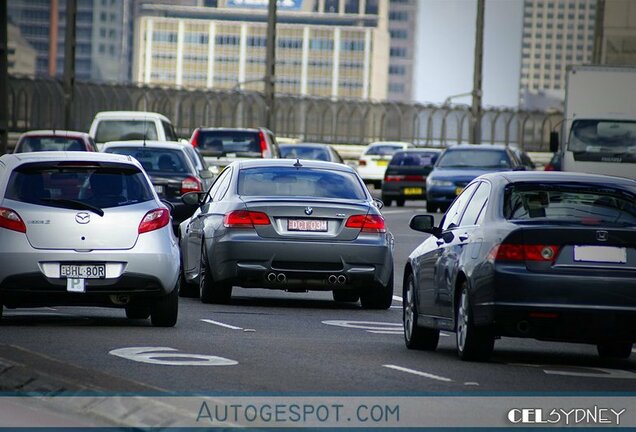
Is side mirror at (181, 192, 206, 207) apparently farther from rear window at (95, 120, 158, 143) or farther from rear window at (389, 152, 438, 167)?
rear window at (389, 152, 438, 167)

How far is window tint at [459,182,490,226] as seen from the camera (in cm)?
1380

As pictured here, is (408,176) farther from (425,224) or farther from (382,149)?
(425,224)

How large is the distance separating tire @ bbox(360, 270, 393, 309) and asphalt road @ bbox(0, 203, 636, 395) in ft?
1.64

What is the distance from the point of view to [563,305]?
494 inches

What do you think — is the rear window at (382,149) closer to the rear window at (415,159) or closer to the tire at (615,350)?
the rear window at (415,159)

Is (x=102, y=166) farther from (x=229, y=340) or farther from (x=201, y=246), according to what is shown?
(x=201, y=246)

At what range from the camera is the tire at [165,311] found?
1593 cm

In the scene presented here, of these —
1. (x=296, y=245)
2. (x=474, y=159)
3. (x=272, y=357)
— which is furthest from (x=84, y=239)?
(x=474, y=159)

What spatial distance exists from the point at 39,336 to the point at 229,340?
1421 mm

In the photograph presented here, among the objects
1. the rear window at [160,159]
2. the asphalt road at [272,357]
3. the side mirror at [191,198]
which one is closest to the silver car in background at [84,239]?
the asphalt road at [272,357]

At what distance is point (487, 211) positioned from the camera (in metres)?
13.4

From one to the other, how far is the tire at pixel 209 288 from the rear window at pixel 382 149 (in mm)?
46106

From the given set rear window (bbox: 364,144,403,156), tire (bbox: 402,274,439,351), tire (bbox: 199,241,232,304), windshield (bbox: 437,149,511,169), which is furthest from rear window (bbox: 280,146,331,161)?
tire (bbox: 402,274,439,351)

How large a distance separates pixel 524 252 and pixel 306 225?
6230mm
